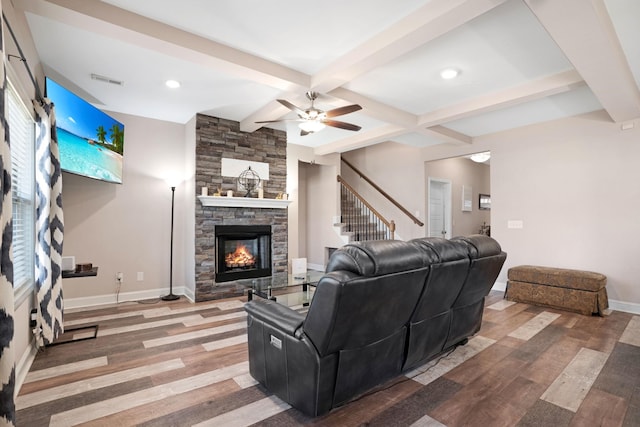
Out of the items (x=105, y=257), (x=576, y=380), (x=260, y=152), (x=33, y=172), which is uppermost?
(x=260, y=152)

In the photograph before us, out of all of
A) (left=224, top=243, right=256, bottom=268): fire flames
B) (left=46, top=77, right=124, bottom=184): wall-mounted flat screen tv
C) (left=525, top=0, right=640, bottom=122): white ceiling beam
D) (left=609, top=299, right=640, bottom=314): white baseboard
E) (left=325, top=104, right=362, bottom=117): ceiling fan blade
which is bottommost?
(left=609, top=299, right=640, bottom=314): white baseboard

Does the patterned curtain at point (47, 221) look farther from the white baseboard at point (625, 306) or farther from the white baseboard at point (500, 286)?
the white baseboard at point (625, 306)

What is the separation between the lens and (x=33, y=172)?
Answer: 2887 millimetres

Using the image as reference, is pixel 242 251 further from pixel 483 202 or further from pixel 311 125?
pixel 483 202

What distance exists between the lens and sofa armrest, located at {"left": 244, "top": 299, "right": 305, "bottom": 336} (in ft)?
6.48

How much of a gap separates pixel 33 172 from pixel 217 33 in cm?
203

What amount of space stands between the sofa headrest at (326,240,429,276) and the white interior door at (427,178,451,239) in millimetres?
5672

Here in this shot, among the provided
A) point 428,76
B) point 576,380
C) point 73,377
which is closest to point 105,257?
point 73,377

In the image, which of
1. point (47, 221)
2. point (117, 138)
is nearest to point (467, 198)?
point (117, 138)

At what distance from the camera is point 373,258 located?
5.94 ft

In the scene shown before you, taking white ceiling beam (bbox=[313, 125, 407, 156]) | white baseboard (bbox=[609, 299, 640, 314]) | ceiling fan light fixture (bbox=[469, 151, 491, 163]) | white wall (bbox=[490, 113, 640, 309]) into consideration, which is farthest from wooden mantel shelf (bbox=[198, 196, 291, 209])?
white baseboard (bbox=[609, 299, 640, 314])

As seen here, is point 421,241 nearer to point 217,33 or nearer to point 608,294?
point 217,33

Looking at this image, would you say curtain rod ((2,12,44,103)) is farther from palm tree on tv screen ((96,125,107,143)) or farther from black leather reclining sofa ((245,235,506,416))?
black leather reclining sofa ((245,235,506,416))

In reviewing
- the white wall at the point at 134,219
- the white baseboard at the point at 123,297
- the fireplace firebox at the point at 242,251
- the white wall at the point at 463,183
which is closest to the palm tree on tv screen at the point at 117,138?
the white wall at the point at 134,219
